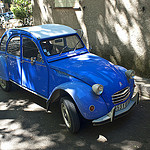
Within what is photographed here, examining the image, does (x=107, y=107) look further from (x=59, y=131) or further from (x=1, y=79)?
(x=1, y=79)

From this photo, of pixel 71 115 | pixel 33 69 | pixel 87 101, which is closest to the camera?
pixel 87 101

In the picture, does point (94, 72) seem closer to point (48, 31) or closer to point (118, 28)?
point (48, 31)

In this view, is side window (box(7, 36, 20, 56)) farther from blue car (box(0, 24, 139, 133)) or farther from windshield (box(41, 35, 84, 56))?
windshield (box(41, 35, 84, 56))

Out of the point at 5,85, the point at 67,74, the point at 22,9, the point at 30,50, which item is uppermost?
the point at 22,9

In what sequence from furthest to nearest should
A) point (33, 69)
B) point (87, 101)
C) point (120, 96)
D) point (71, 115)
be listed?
1. point (33, 69)
2. point (120, 96)
3. point (71, 115)
4. point (87, 101)

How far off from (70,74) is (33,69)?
117 centimetres

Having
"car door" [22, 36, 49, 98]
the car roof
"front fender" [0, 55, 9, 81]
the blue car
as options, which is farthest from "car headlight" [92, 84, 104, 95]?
"front fender" [0, 55, 9, 81]

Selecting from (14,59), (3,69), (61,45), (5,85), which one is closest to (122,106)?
(61,45)

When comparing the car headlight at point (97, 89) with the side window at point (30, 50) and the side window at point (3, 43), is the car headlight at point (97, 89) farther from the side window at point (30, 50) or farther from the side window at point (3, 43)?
the side window at point (3, 43)

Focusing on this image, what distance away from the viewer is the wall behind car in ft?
20.8

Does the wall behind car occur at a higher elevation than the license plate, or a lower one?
higher

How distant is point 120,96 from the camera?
13.4 ft

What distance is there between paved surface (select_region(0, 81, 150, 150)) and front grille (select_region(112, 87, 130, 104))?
24.9 inches

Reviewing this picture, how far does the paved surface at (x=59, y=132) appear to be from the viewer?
383 cm
